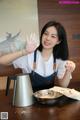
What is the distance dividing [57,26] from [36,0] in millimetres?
910

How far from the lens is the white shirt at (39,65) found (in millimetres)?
1464

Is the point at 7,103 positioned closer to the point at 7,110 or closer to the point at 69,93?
the point at 7,110

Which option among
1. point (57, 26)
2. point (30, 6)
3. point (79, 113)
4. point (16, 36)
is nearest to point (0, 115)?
point (79, 113)

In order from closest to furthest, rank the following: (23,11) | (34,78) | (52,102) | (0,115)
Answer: (0,115) → (52,102) → (34,78) → (23,11)

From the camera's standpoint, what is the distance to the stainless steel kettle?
1.09m

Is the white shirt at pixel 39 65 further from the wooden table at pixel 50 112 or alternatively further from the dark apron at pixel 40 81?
the wooden table at pixel 50 112

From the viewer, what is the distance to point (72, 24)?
2.37m

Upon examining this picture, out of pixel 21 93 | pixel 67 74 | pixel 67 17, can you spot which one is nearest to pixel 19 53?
pixel 21 93

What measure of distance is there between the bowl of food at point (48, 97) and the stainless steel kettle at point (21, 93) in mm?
49

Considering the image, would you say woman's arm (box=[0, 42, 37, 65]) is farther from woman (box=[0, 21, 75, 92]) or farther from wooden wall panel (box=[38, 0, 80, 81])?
wooden wall panel (box=[38, 0, 80, 81])

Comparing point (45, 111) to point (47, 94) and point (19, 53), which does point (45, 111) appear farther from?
point (19, 53)

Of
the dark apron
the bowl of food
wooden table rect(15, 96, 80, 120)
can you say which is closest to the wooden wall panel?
the dark apron

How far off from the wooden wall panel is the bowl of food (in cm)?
120

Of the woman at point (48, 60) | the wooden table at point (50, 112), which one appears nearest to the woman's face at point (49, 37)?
the woman at point (48, 60)
